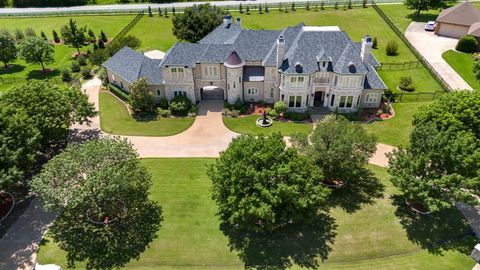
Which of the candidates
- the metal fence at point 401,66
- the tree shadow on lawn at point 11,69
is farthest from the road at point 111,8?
the metal fence at point 401,66

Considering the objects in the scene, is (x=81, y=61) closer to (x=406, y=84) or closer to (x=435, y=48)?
(x=406, y=84)

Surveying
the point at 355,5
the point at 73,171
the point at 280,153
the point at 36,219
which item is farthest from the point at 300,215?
the point at 355,5

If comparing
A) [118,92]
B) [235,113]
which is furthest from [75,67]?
[235,113]

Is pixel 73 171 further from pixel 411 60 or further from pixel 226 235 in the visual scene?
pixel 411 60

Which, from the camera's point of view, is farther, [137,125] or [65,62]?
[65,62]

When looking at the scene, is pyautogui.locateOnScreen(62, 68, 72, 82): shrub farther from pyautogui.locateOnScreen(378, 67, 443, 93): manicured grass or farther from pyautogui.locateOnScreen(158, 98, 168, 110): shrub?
pyautogui.locateOnScreen(378, 67, 443, 93): manicured grass

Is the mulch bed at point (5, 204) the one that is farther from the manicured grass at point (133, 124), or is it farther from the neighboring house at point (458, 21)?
the neighboring house at point (458, 21)
